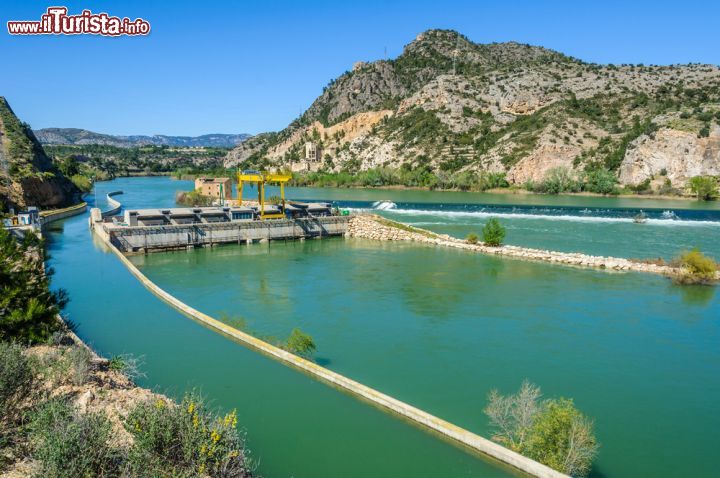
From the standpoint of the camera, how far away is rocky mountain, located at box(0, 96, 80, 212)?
148 ft

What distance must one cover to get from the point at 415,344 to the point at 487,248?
63.5 ft

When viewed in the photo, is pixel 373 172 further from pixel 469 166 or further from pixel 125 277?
pixel 125 277

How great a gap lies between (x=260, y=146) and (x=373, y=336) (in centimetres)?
16086

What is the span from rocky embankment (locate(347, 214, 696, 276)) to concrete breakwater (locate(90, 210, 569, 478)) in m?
21.4

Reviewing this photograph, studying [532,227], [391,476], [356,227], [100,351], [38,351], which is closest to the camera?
[391,476]

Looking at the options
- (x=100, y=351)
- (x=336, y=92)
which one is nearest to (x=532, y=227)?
(x=100, y=351)

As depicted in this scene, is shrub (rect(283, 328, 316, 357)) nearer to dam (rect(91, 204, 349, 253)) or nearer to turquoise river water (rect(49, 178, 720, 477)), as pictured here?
turquoise river water (rect(49, 178, 720, 477))

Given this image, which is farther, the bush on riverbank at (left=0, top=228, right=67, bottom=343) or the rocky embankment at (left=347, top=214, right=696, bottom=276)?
the rocky embankment at (left=347, top=214, right=696, bottom=276)

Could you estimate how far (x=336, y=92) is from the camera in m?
157

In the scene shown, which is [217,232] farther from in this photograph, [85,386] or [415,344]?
[85,386]

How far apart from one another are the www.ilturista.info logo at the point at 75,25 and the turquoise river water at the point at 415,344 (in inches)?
494

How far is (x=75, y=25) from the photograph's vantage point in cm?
2680

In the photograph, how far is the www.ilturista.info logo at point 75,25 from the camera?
26.6 m

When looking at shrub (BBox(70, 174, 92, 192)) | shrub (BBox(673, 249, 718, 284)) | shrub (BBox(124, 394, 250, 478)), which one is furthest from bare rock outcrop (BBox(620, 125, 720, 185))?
shrub (BBox(70, 174, 92, 192))
